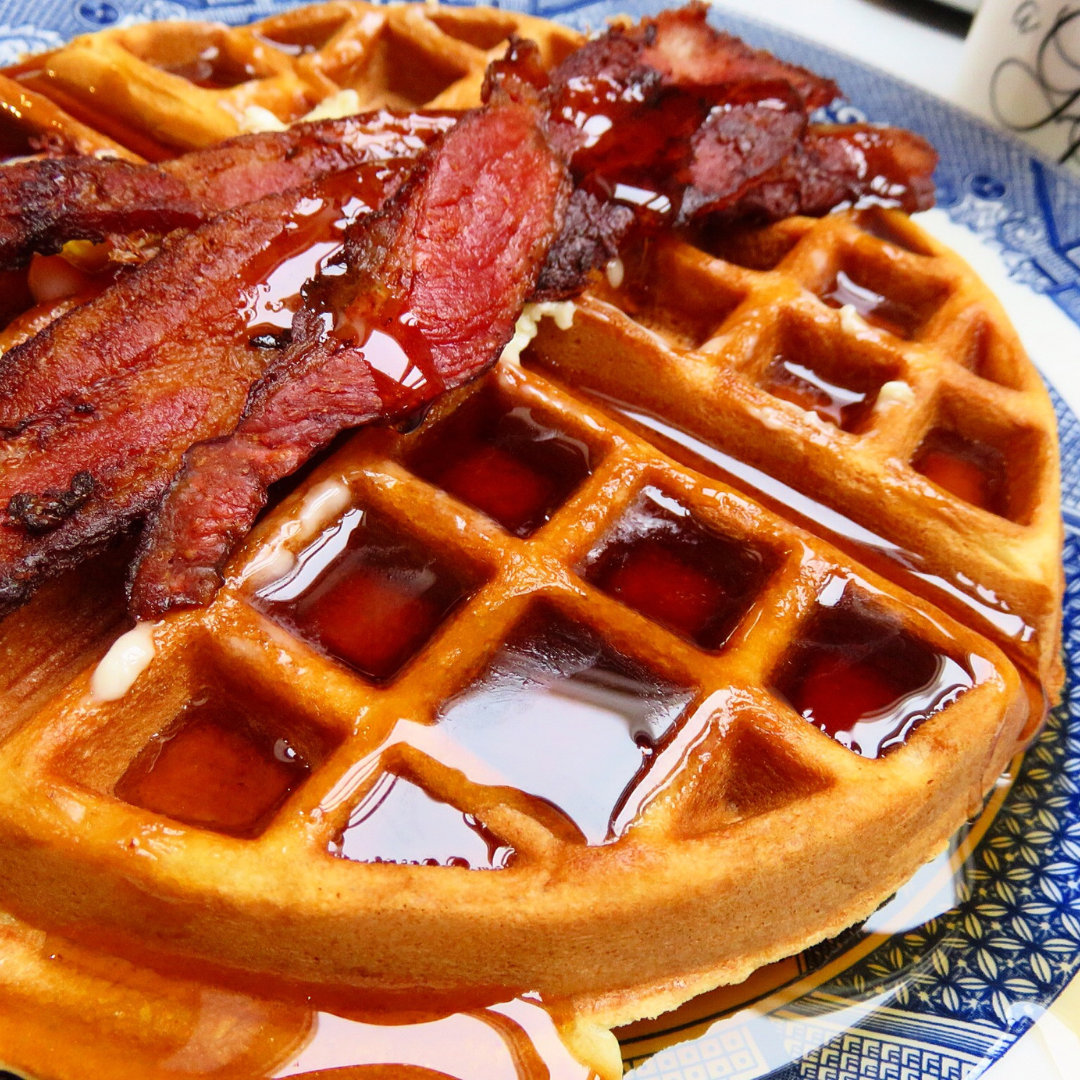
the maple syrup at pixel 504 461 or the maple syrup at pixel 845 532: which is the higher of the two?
the maple syrup at pixel 845 532

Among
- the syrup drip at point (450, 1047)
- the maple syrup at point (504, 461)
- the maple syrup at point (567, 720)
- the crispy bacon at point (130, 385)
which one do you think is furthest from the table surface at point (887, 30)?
the syrup drip at point (450, 1047)

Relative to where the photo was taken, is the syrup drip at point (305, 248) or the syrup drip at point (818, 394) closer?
the syrup drip at point (305, 248)

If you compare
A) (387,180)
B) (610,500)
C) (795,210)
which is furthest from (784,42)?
(610,500)

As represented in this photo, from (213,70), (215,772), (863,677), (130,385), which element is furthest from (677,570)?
(213,70)

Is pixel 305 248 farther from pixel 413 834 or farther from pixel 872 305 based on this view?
pixel 872 305

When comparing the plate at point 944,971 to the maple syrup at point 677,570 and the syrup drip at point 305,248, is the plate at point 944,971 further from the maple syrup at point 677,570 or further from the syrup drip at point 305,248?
the syrup drip at point 305,248

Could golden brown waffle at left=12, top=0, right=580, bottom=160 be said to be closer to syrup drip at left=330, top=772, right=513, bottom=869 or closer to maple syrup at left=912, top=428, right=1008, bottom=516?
maple syrup at left=912, top=428, right=1008, bottom=516

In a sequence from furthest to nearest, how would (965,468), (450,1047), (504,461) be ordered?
1. (965,468)
2. (504,461)
3. (450,1047)
